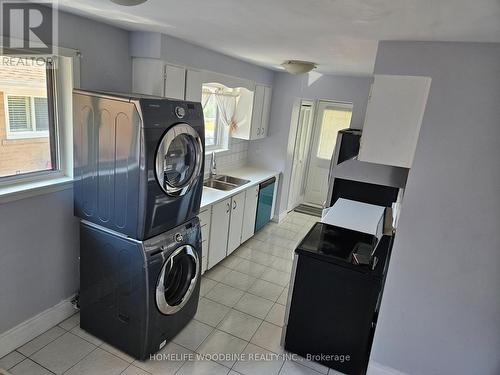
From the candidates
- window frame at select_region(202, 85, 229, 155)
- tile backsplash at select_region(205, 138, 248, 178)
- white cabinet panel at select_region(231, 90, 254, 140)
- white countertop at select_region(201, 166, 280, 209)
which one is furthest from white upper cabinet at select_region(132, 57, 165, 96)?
white cabinet panel at select_region(231, 90, 254, 140)

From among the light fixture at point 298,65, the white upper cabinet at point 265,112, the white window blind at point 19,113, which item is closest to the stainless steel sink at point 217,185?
the white upper cabinet at point 265,112

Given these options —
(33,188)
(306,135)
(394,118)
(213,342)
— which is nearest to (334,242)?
(394,118)

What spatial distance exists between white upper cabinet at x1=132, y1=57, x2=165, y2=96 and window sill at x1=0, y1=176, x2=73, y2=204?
0.92 metres

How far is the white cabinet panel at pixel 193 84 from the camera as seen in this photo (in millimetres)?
2961

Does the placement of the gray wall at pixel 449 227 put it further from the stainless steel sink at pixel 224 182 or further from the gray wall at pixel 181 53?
the stainless steel sink at pixel 224 182

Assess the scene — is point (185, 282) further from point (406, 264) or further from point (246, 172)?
point (246, 172)

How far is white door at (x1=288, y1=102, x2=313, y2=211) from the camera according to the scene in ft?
17.1

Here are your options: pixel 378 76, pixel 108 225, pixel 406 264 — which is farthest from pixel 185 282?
pixel 378 76

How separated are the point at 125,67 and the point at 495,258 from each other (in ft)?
9.43

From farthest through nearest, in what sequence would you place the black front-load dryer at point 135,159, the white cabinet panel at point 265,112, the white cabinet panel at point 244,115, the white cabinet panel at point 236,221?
1. the white cabinet panel at point 265,112
2. the white cabinet panel at point 244,115
3. the white cabinet panel at point 236,221
4. the black front-load dryer at point 135,159

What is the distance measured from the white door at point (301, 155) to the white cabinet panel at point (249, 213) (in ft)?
4.32

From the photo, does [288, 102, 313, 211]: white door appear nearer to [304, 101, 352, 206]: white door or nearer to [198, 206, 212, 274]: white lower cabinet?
[304, 101, 352, 206]: white door

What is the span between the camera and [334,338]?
231cm

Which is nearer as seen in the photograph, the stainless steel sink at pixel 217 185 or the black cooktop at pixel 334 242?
the black cooktop at pixel 334 242
